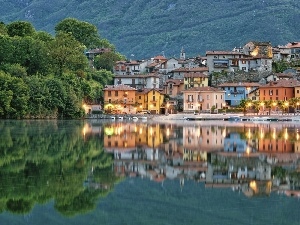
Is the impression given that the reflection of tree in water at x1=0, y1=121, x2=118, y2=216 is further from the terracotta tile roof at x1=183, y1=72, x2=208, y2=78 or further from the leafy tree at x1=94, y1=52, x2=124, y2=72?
the leafy tree at x1=94, y1=52, x2=124, y2=72

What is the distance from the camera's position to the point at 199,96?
100 m

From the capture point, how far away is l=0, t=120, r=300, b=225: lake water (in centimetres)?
1523

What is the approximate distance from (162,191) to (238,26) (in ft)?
589

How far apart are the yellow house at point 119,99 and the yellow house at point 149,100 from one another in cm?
141

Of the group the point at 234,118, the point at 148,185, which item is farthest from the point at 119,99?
the point at 148,185

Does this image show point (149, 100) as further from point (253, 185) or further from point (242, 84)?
point (253, 185)

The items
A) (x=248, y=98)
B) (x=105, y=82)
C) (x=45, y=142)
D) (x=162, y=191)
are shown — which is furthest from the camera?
(x=105, y=82)

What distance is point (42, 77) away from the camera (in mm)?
82938

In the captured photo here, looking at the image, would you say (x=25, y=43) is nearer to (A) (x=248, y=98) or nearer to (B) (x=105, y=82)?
(B) (x=105, y=82)

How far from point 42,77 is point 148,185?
65.0 m

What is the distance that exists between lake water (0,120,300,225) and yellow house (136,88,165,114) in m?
69.8

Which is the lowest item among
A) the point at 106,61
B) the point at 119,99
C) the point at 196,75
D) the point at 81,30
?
the point at 119,99

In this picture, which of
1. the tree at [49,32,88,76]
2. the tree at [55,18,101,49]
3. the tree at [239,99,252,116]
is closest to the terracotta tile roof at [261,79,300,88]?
the tree at [239,99,252,116]

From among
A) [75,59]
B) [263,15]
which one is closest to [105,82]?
[75,59]
